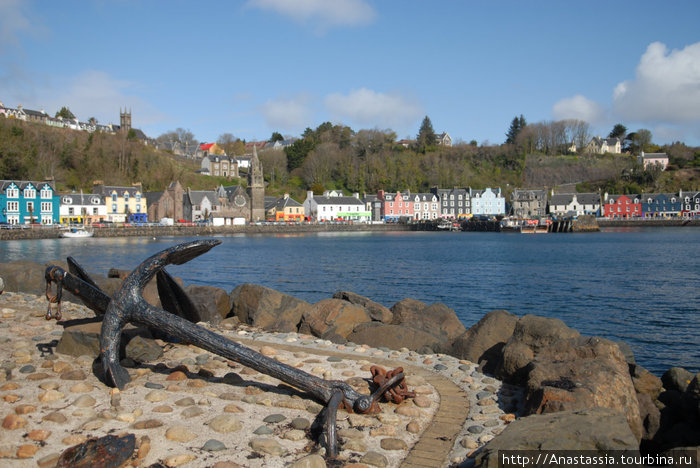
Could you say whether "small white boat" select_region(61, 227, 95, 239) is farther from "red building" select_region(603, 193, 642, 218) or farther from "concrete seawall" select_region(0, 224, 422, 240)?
"red building" select_region(603, 193, 642, 218)

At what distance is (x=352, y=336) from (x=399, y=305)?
3292mm

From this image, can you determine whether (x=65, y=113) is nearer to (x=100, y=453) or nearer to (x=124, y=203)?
(x=124, y=203)

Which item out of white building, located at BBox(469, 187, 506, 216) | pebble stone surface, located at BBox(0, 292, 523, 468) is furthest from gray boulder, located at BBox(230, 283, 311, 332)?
white building, located at BBox(469, 187, 506, 216)

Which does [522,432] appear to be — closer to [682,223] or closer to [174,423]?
[174,423]

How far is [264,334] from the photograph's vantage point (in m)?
12.1

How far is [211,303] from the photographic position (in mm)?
13914

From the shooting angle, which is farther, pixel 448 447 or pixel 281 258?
pixel 281 258

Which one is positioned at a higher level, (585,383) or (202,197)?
(202,197)

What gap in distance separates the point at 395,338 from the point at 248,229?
82.6m

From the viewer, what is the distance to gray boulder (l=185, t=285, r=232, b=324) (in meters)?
13.5

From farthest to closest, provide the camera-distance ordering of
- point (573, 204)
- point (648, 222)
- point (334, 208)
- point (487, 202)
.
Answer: point (487, 202) < point (573, 204) < point (334, 208) < point (648, 222)

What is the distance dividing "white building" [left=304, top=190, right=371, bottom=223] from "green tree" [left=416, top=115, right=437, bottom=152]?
36.9 metres

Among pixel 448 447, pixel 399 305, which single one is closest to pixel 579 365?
pixel 448 447

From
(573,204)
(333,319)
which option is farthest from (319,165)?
(333,319)
